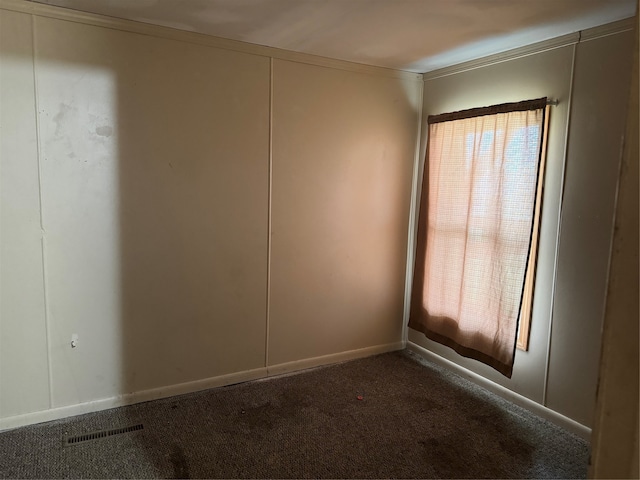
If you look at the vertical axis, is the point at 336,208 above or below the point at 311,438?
above

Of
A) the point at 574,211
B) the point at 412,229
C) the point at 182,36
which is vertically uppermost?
the point at 182,36

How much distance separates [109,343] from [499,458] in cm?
221

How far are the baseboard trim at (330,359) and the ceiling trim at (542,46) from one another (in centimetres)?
209

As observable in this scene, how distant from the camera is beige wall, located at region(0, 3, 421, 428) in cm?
246

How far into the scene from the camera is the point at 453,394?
3.04m

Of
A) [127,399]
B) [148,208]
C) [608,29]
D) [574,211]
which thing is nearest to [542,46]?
[608,29]

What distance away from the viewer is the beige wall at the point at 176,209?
2.46 metres

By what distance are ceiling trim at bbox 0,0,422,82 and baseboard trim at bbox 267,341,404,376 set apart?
205 cm

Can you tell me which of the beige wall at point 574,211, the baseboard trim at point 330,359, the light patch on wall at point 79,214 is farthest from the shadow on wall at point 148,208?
the beige wall at point 574,211

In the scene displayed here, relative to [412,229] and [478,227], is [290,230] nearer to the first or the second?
[412,229]

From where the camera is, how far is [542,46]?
2.67 m

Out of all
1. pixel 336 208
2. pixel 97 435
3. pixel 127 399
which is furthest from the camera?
pixel 336 208

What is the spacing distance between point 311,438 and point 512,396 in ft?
Result: 4.35

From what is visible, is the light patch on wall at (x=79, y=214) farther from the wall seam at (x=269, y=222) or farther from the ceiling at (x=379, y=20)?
the wall seam at (x=269, y=222)
